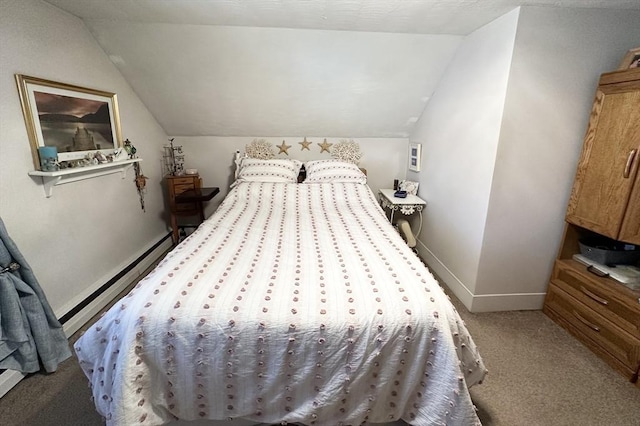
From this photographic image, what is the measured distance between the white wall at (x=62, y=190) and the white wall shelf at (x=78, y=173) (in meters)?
0.04

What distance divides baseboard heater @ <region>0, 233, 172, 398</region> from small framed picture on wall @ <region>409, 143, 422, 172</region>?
9.61 feet

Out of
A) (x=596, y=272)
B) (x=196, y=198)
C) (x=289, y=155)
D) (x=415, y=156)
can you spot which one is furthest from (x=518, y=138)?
(x=196, y=198)

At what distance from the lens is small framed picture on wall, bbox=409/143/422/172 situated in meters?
3.23

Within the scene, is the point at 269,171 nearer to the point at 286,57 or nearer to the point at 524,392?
the point at 286,57

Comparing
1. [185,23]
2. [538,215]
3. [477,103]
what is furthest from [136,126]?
[538,215]

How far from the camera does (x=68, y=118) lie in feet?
6.63

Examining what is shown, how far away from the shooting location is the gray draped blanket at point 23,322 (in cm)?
147

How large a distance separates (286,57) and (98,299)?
2.43 metres

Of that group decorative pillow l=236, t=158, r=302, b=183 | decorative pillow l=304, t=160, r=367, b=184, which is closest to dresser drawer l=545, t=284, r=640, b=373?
decorative pillow l=304, t=160, r=367, b=184

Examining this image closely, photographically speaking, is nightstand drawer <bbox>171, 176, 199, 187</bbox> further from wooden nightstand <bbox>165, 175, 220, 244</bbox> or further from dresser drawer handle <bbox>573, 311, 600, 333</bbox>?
dresser drawer handle <bbox>573, 311, 600, 333</bbox>

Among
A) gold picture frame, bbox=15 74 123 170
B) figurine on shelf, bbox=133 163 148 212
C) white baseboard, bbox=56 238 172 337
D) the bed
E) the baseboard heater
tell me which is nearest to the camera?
the bed

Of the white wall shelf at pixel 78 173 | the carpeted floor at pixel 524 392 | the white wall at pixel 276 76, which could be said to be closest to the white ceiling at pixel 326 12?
the white wall at pixel 276 76

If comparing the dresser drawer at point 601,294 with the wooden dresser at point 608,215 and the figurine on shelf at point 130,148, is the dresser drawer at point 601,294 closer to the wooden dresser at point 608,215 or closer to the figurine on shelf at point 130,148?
the wooden dresser at point 608,215

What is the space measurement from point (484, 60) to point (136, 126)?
3.03 meters
